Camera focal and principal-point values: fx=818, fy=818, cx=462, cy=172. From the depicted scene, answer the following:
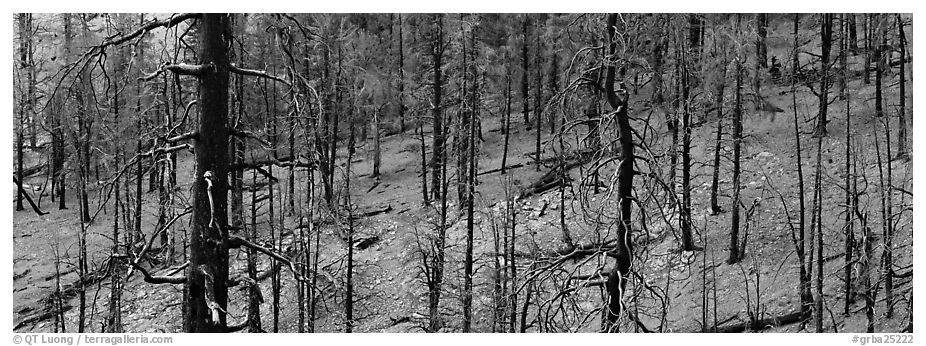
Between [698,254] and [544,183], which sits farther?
A: [544,183]

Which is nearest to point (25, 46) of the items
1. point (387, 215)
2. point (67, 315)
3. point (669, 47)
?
point (67, 315)

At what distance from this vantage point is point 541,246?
20703 mm

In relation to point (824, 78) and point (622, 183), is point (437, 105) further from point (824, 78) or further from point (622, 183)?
point (622, 183)

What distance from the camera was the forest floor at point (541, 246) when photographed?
1738 cm

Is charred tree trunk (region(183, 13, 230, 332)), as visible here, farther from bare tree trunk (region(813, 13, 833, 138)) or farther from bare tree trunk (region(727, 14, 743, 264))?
bare tree trunk (region(813, 13, 833, 138))

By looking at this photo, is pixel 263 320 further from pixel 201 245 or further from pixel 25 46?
pixel 201 245

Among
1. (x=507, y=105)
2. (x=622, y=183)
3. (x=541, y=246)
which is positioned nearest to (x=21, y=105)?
(x=541, y=246)

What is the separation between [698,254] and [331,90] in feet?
30.1

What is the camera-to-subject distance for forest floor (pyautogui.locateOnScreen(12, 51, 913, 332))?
17375 millimetres

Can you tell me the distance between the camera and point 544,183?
23.0 meters

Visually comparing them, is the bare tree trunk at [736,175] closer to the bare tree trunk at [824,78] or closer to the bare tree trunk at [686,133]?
the bare tree trunk at [686,133]

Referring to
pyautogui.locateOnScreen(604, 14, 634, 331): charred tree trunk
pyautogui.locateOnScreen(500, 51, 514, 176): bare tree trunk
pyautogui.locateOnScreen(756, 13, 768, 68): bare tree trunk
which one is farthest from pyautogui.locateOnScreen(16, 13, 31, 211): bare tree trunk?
pyautogui.locateOnScreen(756, 13, 768, 68): bare tree trunk

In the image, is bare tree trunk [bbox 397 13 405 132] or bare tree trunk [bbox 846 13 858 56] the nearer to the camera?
bare tree trunk [bbox 846 13 858 56]
